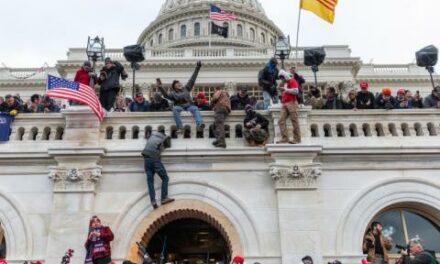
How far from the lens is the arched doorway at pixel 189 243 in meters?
13.3

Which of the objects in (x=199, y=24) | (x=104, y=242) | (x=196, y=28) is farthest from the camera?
(x=196, y=28)

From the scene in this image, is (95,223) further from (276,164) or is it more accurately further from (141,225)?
(276,164)

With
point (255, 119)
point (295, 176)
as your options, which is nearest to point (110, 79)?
point (255, 119)

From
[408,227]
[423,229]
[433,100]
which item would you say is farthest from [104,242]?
[433,100]

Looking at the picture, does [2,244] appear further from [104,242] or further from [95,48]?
[95,48]

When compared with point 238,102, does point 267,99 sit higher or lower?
lower

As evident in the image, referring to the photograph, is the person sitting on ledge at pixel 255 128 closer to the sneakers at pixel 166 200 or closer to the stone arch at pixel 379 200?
the sneakers at pixel 166 200

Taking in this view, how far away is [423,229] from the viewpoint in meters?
12.2

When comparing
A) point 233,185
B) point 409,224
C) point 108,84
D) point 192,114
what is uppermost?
point 108,84

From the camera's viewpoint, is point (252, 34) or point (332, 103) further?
point (252, 34)

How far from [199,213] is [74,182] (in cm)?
311

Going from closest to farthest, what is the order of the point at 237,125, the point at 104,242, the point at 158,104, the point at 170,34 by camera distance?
the point at 104,242 → the point at 237,125 → the point at 158,104 → the point at 170,34

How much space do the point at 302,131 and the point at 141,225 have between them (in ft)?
15.2

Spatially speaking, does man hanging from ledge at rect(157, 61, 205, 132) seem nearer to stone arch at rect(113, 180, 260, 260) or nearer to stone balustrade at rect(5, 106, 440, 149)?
stone balustrade at rect(5, 106, 440, 149)
